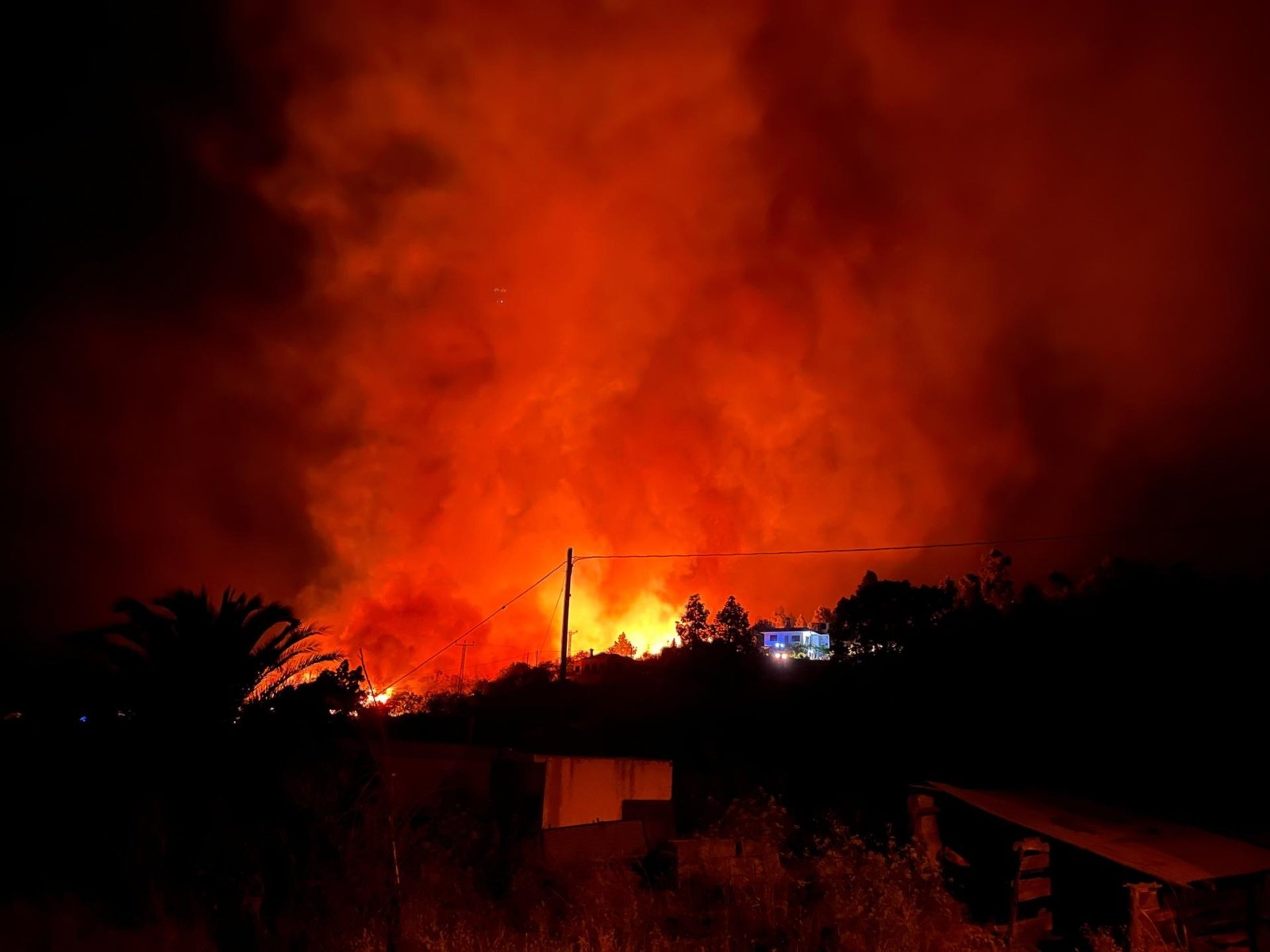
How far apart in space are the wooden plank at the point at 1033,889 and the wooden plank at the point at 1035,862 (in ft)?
0.50

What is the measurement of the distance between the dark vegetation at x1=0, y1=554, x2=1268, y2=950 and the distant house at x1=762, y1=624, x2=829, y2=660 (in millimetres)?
42441

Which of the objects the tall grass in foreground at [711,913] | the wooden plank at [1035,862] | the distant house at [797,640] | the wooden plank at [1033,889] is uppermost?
the distant house at [797,640]

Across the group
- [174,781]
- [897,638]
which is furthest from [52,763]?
[897,638]

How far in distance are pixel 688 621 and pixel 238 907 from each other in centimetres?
3968

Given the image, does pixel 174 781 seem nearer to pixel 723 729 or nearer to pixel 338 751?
pixel 338 751

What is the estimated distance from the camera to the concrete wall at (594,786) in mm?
13680

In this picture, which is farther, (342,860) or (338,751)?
(338,751)

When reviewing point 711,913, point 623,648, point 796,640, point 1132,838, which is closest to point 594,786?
point 711,913

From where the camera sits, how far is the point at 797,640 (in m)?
69.0

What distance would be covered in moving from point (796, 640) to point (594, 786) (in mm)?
57464

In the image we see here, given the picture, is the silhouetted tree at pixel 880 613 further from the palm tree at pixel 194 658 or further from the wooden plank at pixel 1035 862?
the palm tree at pixel 194 658

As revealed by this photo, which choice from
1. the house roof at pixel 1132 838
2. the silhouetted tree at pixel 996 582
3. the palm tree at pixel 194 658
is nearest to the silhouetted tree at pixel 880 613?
the silhouetted tree at pixel 996 582

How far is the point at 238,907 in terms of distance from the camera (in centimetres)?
1019

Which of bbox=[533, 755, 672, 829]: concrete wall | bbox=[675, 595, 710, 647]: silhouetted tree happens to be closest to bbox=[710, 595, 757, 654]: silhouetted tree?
bbox=[675, 595, 710, 647]: silhouetted tree
